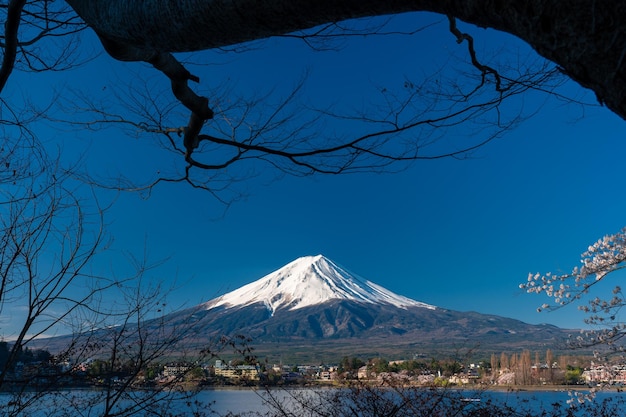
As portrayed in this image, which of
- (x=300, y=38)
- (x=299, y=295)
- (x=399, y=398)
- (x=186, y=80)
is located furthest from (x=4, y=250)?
(x=299, y=295)

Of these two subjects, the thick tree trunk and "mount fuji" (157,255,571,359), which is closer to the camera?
the thick tree trunk

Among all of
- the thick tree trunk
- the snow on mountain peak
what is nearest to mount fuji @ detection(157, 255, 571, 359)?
the snow on mountain peak

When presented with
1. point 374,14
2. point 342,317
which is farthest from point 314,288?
point 374,14

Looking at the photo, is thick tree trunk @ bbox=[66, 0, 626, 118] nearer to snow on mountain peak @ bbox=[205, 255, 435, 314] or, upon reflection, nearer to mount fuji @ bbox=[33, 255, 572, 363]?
mount fuji @ bbox=[33, 255, 572, 363]

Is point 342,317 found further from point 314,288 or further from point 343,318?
point 314,288

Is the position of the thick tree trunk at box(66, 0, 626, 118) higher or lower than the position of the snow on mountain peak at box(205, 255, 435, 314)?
lower

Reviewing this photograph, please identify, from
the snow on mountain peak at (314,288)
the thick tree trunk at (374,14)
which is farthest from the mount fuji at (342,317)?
the thick tree trunk at (374,14)
